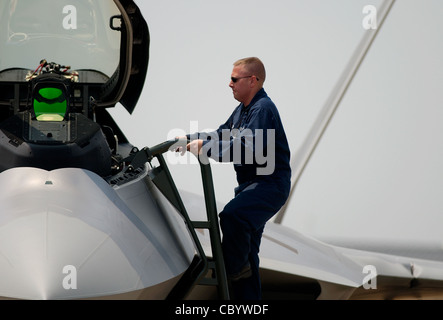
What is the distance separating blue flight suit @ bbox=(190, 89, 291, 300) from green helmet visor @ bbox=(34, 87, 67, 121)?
0.72 metres

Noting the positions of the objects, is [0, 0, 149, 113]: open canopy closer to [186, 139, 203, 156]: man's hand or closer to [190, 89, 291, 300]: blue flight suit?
[190, 89, 291, 300]: blue flight suit

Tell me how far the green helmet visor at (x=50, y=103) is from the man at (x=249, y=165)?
0.63 m

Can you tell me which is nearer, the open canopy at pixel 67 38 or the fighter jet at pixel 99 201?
the fighter jet at pixel 99 201

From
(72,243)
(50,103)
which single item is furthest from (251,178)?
(72,243)

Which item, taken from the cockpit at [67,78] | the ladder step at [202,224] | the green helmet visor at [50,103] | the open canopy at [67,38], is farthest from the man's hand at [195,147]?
the open canopy at [67,38]

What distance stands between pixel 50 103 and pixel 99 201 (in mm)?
840

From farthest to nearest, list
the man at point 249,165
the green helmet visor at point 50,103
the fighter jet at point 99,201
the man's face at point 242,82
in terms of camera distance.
Result: 1. the man's face at point 242,82
2. the green helmet visor at point 50,103
3. the man at point 249,165
4. the fighter jet at point 99,201

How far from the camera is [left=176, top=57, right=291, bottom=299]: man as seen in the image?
10.9 feet

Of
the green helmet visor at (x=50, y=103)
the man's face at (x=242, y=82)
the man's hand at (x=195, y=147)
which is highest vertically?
the man's face at (x=242, y=82)

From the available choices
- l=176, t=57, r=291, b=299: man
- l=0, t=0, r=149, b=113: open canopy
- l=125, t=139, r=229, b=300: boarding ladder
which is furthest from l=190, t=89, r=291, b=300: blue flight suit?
l=0, t=0, r=149, b=113: open canopy

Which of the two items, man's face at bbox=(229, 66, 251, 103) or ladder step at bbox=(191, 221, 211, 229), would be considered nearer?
ladder step at bbox=(191, 221, 211, 229)

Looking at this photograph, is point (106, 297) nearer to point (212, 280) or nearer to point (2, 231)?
point (2, 231)

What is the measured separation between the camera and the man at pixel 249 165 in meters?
3.33

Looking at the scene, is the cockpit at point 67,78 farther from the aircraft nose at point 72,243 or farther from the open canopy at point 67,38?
the aircraft nose at point 72,243
